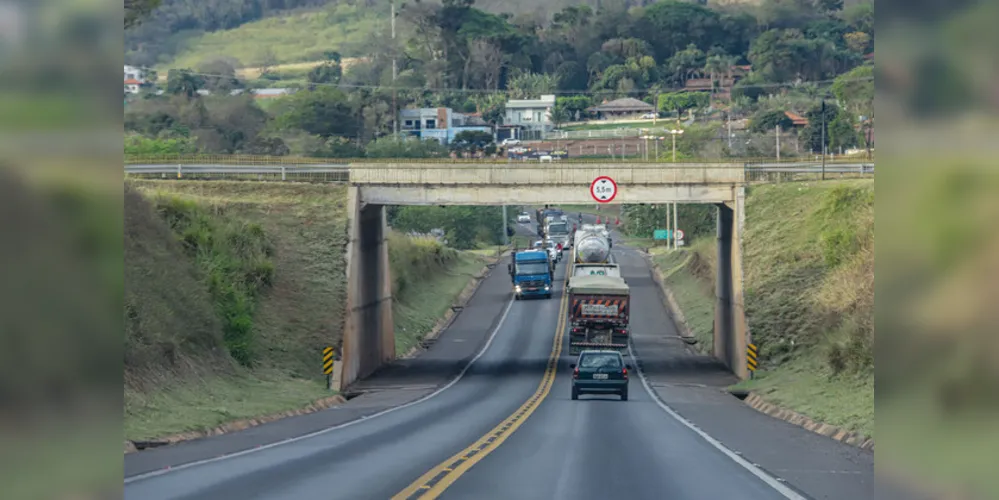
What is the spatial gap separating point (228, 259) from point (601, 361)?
51.6ft

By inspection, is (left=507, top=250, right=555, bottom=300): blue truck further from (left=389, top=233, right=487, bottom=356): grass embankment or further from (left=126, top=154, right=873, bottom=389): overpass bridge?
(left=126, top=154, right=873, bottom=389): overpass bridge

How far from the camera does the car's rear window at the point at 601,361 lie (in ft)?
134

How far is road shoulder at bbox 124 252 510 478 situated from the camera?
866 inches

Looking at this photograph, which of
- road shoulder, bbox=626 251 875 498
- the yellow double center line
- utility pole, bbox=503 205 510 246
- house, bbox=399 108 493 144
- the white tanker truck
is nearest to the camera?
the yellow double center line

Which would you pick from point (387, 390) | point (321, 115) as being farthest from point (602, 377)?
point (321, 115)

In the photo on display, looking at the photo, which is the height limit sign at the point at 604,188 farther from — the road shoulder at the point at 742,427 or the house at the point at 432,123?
the house at the point at 432,123

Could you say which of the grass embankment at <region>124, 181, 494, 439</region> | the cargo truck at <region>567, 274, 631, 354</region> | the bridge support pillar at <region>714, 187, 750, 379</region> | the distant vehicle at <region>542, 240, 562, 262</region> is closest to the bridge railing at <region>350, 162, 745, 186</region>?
the bridge support pillar at <region>714, 187, 750, 379</region>

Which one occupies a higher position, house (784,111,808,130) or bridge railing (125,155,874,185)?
house (784,111,808,130)

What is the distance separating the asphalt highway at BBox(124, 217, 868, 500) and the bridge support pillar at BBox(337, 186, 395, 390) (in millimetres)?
9387
